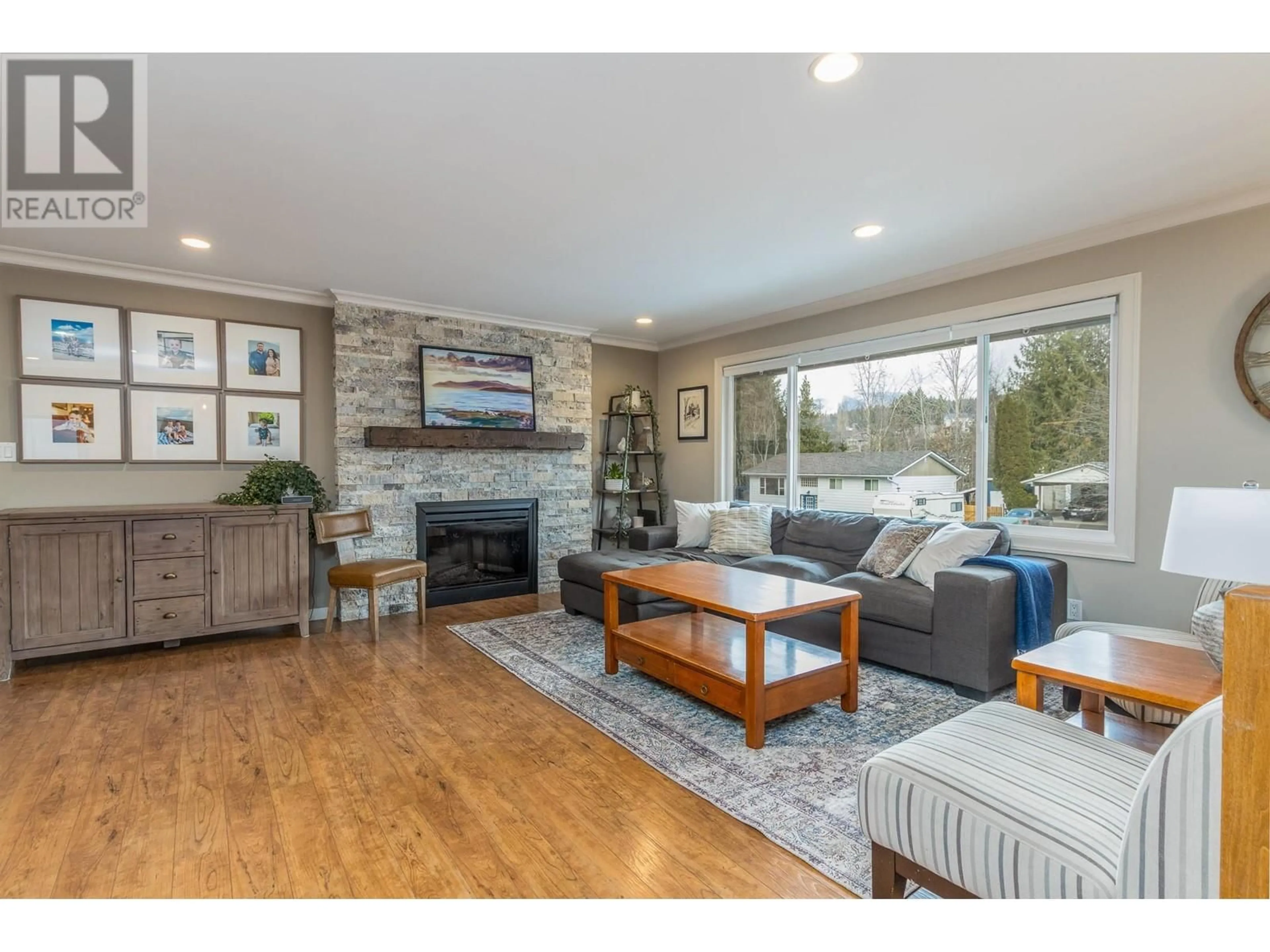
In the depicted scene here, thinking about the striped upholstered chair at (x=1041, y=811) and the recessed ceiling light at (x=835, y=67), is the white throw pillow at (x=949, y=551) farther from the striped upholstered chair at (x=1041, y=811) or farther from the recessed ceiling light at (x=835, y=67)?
the recessed ceiling light at (x=835, y=67)

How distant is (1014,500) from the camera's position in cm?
377

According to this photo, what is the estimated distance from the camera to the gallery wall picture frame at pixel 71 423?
364 centimetres

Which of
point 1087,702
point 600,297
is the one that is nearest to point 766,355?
point 600,297

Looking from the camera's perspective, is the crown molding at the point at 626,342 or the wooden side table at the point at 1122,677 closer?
the wooden side table at the point at 1122,677

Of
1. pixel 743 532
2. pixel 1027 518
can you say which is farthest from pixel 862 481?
pixel 1027 518

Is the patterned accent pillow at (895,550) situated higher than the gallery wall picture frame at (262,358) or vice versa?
the gallery wall picture frame at (262,358)

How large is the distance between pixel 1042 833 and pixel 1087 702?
1192 mm

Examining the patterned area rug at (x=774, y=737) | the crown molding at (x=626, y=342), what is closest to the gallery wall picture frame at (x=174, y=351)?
the patterned area rug at (x=774, y=737)

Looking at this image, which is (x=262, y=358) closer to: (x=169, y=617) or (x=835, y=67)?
(x=169, y=617)

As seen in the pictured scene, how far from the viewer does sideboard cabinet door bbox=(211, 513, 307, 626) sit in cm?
376

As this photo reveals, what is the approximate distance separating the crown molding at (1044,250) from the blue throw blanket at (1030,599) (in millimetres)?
1781

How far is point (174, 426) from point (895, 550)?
468cm

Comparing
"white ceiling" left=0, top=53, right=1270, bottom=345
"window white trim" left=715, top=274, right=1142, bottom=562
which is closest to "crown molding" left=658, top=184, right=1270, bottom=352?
"white ceiling" left=0, top=53, right=1270, bottom=345

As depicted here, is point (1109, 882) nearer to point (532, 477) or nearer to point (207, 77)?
point (207, 77)
